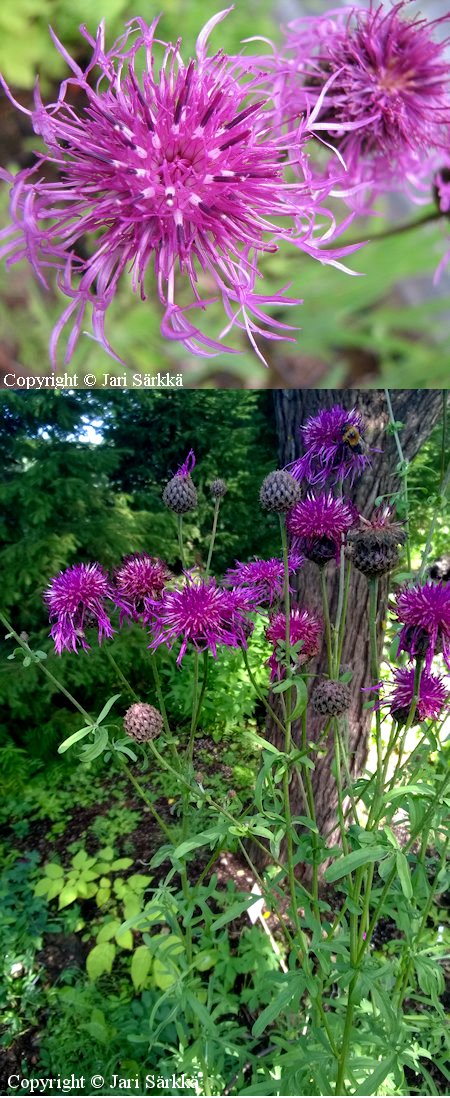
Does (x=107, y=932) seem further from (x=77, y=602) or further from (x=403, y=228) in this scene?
(x=403, y=228)

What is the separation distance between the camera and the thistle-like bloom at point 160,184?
428mm

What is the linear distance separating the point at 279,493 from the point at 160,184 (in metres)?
0.23

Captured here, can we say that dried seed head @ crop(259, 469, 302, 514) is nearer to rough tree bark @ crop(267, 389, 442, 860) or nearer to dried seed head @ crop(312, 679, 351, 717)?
dried seed head @ crop(312, 679, 351, 717)

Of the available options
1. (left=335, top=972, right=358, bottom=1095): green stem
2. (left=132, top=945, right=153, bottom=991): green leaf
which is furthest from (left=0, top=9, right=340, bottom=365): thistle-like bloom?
(left=132, top=945, right=153, bottom=991): green leaf

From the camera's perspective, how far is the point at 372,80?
1.65 ft

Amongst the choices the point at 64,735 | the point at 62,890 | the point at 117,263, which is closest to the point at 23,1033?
the point at 62,890

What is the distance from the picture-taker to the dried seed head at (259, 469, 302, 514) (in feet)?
1.66

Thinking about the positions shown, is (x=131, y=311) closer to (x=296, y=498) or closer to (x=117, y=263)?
(x=117, y=263)

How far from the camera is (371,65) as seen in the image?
0.51 meters

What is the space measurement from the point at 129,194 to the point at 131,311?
0.15 meters

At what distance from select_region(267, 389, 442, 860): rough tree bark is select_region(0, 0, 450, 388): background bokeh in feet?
0.62

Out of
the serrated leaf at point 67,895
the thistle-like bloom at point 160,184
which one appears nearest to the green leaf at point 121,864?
the serrated leaf at point 67,895

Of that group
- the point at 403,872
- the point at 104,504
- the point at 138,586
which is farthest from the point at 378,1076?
the point at 104,504

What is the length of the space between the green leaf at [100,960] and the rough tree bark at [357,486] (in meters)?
0.36
